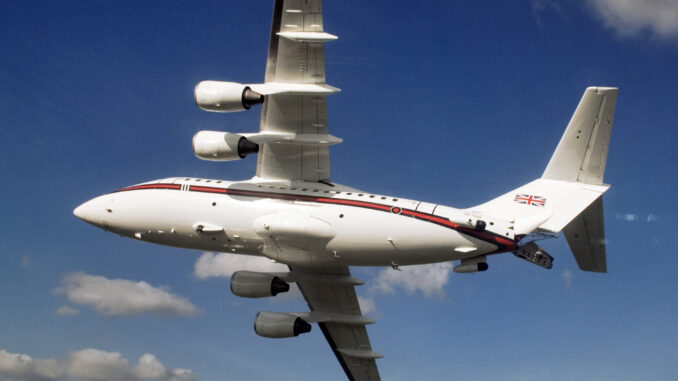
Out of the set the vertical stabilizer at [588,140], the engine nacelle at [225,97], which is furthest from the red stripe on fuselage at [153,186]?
the vertical stabilizer at [588,140]

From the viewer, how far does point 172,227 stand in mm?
24766

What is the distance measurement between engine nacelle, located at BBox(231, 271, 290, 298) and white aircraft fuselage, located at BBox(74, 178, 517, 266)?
2267mm

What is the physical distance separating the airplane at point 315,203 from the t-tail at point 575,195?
3 centimetres

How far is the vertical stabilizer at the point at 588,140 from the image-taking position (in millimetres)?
22688

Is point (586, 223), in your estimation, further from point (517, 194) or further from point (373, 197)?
point (373, 197)

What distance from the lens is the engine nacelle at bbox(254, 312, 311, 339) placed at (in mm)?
27812

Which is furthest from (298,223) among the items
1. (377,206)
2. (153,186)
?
(153,186)

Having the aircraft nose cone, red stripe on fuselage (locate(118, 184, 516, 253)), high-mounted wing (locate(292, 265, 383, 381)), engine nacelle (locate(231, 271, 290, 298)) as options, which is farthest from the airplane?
high-mounted wing (locate(292, 265, 383, 381))

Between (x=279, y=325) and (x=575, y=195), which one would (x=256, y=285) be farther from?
(x=575, y=195)

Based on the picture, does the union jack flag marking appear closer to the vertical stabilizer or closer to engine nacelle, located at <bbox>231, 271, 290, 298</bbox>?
the vertical stabilizer

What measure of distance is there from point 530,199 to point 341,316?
924cm

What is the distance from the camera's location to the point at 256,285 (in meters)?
26.9

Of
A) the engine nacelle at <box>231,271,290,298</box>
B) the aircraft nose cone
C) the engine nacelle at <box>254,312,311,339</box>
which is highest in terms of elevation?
the aircraft nose cone

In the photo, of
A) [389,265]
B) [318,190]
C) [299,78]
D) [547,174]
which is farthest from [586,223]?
[299,78]
